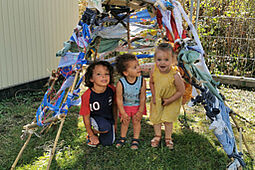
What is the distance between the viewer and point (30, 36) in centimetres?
484

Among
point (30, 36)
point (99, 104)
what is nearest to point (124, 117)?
point (99, 104)

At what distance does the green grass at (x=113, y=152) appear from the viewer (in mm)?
2678

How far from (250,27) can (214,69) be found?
118cm

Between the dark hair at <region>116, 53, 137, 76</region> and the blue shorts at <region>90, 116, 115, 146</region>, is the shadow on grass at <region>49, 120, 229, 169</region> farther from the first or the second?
the dark hair at <region>116, 53, 137, 76</region>

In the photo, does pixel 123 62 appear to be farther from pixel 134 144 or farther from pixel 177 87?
pixel 134 144

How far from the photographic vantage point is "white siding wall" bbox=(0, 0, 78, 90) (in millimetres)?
4410

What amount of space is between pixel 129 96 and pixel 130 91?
6cm

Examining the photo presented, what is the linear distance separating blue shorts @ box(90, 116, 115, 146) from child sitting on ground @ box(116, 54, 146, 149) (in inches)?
4.6

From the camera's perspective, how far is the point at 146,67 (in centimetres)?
384

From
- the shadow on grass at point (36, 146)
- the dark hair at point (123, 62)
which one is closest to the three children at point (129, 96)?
the dark hair at point (123, 62)

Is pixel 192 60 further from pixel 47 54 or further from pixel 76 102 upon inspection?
pixel 47 54

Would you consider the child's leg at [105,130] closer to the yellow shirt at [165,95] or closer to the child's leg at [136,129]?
the child's leg at [136,129]

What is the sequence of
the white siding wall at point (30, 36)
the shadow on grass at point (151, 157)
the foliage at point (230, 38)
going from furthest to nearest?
the foliage at point (230, 38)
the white siding wall at point (30, 36)
the shadow on grass at point (151, 157)

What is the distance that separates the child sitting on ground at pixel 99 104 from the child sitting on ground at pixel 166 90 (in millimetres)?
495
